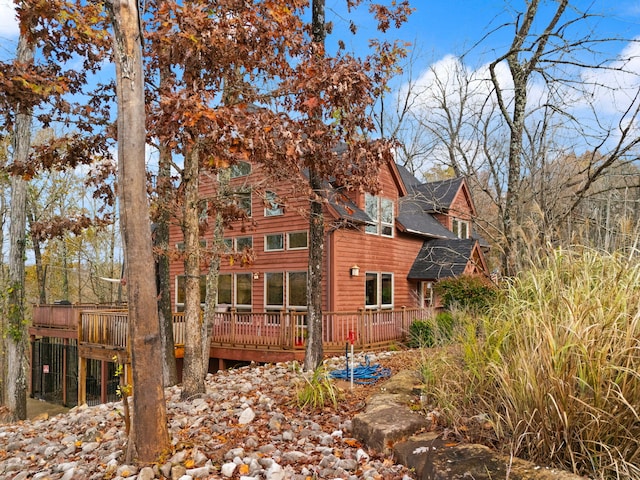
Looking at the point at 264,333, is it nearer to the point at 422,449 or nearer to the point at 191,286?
the point at 191,286

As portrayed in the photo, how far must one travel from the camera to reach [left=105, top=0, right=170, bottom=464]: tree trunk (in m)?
3.64

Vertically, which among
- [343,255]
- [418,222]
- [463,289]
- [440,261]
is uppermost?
[418,222]

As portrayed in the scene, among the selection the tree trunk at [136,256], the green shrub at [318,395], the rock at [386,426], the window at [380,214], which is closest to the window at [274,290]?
the window at [380,214]

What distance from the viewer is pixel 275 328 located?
1113 cm

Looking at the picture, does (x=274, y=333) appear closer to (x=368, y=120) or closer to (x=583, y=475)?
(x=368, y=120)

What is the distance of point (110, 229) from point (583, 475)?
85.9ft

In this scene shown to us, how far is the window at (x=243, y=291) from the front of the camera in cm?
1482

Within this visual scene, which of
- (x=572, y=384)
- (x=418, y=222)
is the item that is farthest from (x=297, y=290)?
(x=572, y=384)

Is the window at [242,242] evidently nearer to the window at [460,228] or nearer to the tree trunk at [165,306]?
the tree trunk at [165,306]

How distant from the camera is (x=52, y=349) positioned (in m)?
18.6

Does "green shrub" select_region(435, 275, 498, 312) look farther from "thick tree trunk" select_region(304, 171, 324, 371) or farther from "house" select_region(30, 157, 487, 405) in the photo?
"thick tree trunk" select_region(304, 171, 324, 371)

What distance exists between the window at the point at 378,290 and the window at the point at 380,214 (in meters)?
1.41

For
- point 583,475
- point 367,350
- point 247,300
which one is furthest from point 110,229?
point 583,475

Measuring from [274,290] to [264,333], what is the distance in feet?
9.70
